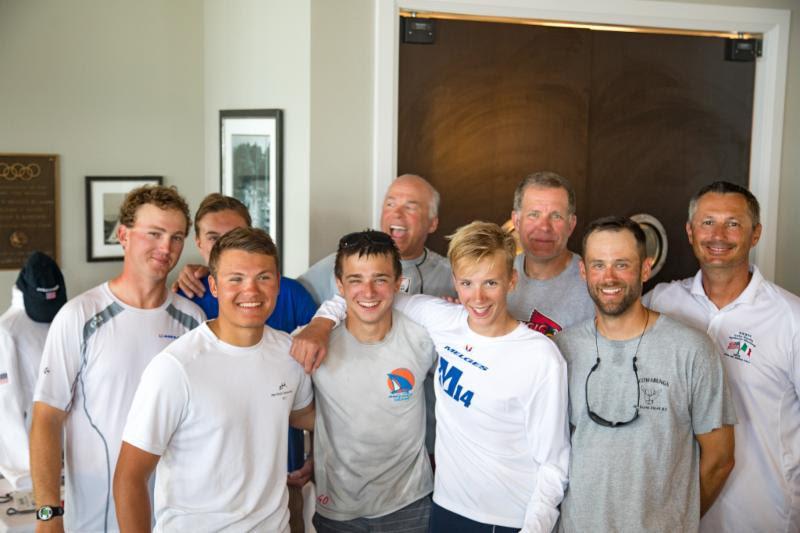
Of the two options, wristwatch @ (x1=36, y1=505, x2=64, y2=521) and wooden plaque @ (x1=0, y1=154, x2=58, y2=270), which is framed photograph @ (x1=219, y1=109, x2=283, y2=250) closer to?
wooden plaque @ (x1=0, y1=154, x2=58, y2=270)

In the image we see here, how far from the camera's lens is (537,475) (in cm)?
234

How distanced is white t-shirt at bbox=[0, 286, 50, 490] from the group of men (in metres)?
0.78

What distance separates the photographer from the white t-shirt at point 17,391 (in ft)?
10.3

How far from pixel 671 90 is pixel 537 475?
219 centimetres

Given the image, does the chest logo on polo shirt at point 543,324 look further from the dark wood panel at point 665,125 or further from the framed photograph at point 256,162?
the framed photograph at point 256,162

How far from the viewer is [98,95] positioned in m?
4.23

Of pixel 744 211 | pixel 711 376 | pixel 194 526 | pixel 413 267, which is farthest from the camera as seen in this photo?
pixel 413 267

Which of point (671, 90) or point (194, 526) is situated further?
point (671, 90)

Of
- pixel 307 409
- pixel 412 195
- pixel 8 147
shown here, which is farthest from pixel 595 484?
pixel 8 147

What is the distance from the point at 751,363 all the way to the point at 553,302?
0.61 m

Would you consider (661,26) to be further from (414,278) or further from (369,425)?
(369,425)

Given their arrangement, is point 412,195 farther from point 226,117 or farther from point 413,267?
point 226,117

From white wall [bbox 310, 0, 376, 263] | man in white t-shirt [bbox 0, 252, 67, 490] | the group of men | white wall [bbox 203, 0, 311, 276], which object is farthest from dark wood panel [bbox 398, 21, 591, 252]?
man in white t-shirt [bbox 0, 252, 67, 490]

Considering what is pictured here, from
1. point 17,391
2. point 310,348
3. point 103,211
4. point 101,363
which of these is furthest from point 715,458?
point 103,211
